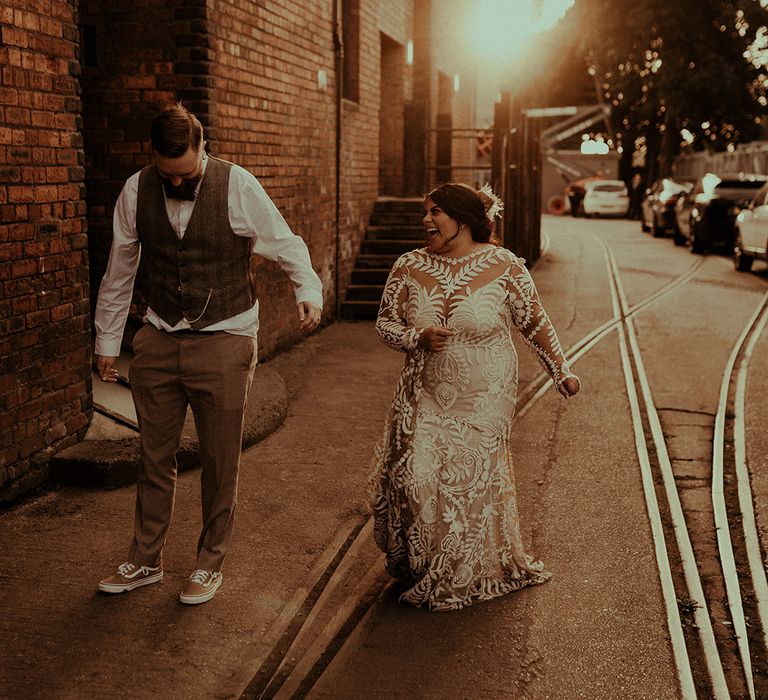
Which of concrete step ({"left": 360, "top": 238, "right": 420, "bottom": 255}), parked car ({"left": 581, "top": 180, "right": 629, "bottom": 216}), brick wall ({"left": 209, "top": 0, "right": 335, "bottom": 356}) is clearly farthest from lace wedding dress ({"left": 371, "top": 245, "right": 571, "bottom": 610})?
parked car ({"left": 581, "top": 180, "right": 629, "bottom": 216})

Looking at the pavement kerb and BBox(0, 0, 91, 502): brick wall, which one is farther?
the pavement kerb

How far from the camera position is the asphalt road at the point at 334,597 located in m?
3.81

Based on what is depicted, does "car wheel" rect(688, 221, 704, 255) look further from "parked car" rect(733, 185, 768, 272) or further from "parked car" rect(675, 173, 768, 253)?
"parked car" rect(733, 185, 768, 272)

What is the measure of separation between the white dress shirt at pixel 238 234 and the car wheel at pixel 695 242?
64.5 feet

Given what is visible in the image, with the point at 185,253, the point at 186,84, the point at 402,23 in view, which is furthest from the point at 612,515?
the point at 402,23

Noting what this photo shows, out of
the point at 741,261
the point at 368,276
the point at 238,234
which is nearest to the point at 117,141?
the point at 238,234

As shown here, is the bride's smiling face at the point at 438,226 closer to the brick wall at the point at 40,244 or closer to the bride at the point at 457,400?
the bride at the point at 457,400

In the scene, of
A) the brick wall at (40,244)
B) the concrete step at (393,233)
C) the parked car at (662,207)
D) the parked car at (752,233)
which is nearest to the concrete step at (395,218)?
the concrete step at (393,233)

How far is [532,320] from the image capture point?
15.0ft

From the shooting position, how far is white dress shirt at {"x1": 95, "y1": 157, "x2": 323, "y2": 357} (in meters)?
4.25

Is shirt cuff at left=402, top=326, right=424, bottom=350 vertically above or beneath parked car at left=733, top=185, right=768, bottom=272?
above

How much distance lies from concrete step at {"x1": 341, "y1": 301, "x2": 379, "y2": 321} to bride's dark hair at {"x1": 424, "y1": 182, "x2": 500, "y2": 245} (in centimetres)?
802

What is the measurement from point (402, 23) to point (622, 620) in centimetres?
1285

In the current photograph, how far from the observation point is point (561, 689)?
377 cm
